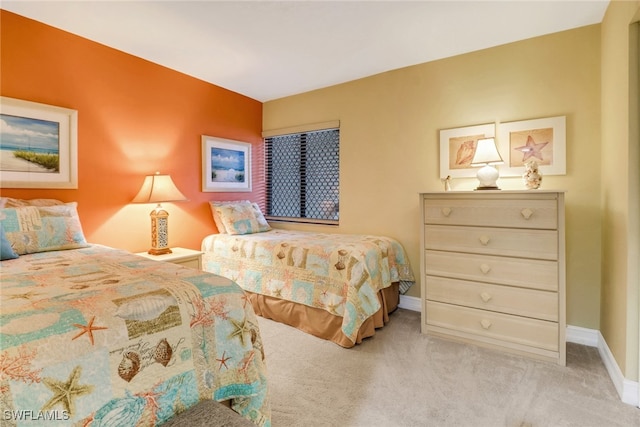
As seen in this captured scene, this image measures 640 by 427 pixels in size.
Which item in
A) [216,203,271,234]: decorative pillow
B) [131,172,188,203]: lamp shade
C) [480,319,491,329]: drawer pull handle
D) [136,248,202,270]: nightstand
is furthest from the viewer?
[216,203,271,234]: decorative pillow

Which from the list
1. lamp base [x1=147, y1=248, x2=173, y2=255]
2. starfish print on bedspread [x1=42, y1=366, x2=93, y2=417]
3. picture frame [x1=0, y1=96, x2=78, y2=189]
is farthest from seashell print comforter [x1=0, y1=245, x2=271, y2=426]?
lamp base [x1=147, y1=248, x2=173, y2=255]

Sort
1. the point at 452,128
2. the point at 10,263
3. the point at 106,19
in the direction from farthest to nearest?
the point at 452,128 → the point at 106,19 → the point at 10,263

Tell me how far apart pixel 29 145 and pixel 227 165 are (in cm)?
175

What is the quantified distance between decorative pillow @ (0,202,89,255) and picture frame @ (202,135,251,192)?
1.44 meters

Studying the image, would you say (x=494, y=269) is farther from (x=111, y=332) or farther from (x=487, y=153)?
(x=111, y=332)

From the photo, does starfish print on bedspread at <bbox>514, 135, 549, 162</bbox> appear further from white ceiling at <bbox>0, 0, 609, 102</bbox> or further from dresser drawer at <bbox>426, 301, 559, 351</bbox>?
dresser drawer at <bbox>426, 301, 559, 351</bbox>

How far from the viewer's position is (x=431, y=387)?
71.3 inches

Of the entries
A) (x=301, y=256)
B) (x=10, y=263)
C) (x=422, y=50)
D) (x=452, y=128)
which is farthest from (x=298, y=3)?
(x=10, y=263)

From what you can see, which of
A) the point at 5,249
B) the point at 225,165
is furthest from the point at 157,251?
the point at 225,165

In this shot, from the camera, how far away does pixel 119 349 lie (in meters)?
0.92

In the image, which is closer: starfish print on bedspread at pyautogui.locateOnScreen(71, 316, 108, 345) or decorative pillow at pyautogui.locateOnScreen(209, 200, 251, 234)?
starfish print on bedspread at pyautogui.locateOnScreen(71, 316, 108, 345)

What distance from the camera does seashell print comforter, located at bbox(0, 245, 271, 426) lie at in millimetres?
789

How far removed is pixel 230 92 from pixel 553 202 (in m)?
3.35

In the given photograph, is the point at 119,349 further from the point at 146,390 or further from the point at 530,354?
the point at 530,354
